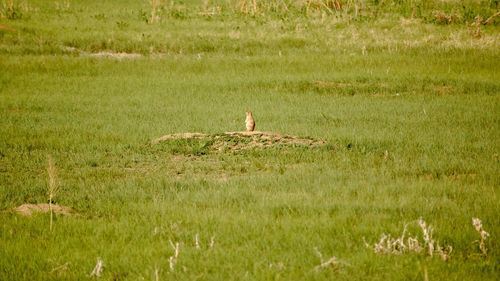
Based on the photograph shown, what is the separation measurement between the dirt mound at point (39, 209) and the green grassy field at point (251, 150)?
115 millimetres

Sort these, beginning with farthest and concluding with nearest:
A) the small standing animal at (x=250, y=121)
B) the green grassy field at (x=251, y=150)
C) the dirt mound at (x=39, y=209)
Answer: the small standing animal at (x=250, y=121) < the dirt mound at (x=39, y=209) < the green grassy field at (x=251, y=150)

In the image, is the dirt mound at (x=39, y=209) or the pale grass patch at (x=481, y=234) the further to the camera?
the dirt mound at (x=39, y=209)

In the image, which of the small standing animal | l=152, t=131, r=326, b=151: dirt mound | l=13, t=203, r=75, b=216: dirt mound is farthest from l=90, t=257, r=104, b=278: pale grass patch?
the small standing animal

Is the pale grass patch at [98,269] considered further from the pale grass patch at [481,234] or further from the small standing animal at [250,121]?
the small standing animal at [250,121]

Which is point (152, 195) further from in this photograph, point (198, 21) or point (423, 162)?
point (198, 21)

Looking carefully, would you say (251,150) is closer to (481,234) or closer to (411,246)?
(411,246)

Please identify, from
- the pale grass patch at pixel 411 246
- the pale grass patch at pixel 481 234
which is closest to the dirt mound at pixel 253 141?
the pale grass patch at pixel 411 246

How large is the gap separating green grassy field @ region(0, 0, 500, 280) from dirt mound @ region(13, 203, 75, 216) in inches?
4.5

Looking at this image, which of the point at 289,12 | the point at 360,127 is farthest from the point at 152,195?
the point at 289,12

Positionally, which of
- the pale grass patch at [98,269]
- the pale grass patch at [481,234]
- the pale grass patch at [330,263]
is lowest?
the pale grass patch at [98,269]

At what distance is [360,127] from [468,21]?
1459 centimetres

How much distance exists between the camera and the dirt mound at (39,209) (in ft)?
25.5

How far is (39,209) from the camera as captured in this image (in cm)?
786

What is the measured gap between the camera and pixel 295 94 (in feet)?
56.4
